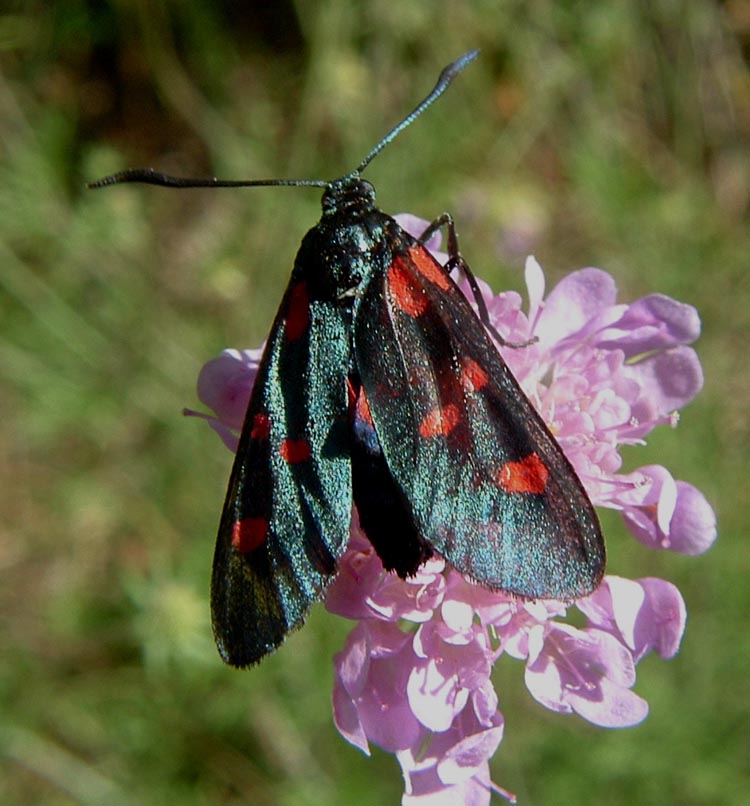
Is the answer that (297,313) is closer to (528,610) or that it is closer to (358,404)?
(358,404)

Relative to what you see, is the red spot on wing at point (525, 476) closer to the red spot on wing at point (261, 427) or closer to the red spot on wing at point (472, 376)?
the red spot on wing at point (472, 376)

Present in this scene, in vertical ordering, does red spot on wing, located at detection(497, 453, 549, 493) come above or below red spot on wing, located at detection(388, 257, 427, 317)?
below

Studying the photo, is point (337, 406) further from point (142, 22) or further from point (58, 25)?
point (58, 25)

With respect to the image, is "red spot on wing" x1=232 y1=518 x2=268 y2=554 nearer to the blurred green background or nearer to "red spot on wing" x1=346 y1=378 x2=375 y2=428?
"red spot on wing" x1=346 y1=378 x2=375 y2=428

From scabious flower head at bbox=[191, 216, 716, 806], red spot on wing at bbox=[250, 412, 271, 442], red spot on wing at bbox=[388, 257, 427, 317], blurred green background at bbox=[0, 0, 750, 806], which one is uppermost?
blurred green background at bbox=[0, 0, 750, 806]

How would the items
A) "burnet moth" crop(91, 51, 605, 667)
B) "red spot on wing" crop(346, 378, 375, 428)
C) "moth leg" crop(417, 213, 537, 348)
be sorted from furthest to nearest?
"moth leg" crop(417, 213, 537, 348) → "red spot on wing" crop(346, 378, 375, 428) → "burnet moth" crop(91, 51, 605, 667)

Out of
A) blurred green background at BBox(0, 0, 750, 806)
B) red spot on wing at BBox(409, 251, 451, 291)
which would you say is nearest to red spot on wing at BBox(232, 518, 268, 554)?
red spot on wing at BBox(409, 251, 451, 291)
